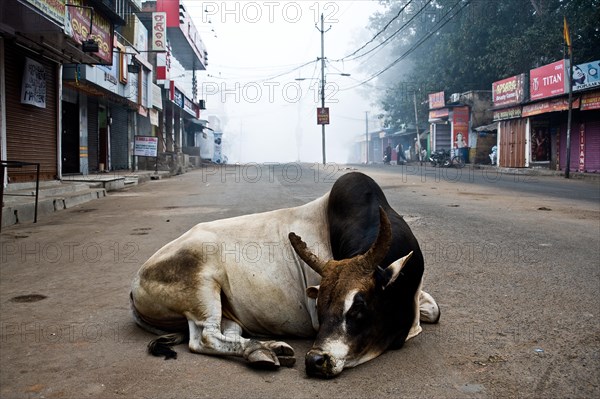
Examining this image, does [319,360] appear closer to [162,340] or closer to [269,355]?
[269,355]

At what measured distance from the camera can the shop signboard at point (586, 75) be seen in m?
22.3

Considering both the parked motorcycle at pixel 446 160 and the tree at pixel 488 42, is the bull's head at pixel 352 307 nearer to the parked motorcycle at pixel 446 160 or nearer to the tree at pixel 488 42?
the tree at pixel 488 42

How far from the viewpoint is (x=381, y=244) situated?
2688 mm

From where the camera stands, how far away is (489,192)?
46.4 ft

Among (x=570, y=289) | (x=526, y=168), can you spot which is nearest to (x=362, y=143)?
(x=526, y=168)

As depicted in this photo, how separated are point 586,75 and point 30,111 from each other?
2122 centimetres

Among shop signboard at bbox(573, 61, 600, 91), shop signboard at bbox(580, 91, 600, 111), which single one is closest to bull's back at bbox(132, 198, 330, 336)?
shop signboard at bbox(573, 61, 600, 91)

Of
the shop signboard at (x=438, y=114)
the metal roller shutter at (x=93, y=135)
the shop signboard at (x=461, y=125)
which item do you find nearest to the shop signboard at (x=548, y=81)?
the shop signboard at (x=461, y=125)

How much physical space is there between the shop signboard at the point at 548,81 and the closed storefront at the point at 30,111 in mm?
20750

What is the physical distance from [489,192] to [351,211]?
11.7m

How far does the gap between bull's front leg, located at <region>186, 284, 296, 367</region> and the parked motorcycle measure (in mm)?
32579

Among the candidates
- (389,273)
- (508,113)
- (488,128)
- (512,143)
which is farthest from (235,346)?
(488,128)

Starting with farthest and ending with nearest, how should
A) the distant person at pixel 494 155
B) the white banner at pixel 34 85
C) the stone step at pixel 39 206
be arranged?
the distant person at pixel 494 155 < the white banner at pixel 34 85 < the stone step at pixel 39 206

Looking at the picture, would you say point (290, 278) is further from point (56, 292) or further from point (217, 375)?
point (56, 292)
